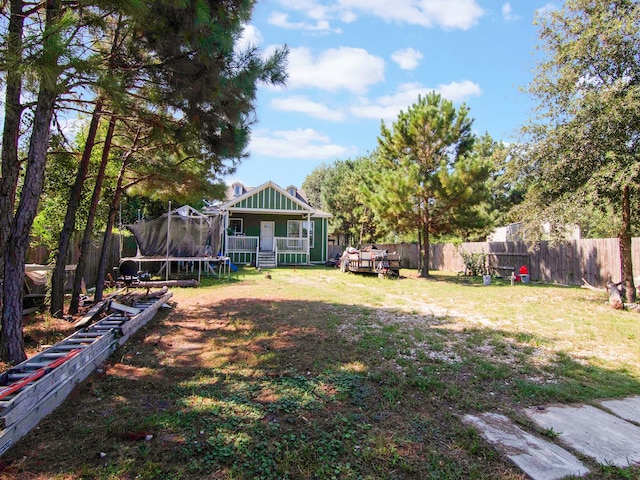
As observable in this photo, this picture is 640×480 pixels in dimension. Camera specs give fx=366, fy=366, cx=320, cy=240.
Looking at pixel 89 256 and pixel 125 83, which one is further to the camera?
pixel 89 256

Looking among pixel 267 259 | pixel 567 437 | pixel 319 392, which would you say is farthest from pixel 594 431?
pixel 267 259

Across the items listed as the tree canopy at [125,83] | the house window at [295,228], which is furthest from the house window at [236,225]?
the tree canopy at [125,83]

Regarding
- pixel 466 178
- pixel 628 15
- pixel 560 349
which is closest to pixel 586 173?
pixel 628 15

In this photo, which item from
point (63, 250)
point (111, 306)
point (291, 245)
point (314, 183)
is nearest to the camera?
point (111, 306)

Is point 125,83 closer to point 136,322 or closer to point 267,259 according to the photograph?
point 136,322

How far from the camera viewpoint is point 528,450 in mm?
2604

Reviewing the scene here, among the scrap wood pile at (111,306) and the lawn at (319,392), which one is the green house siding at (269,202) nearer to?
the scrap wood pile at (111,306)

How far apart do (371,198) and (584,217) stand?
799 cm

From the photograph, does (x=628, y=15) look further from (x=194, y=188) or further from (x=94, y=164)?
(x=94, y=164)

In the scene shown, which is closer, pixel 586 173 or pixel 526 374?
pixel 526 374

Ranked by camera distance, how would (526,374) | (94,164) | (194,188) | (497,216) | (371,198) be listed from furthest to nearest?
(497,216), (371,198), (94,164), (194,188), (526,374)

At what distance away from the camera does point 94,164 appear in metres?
9.49

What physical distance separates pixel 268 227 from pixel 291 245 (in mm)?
1905

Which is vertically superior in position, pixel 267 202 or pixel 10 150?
pixel 267 202
